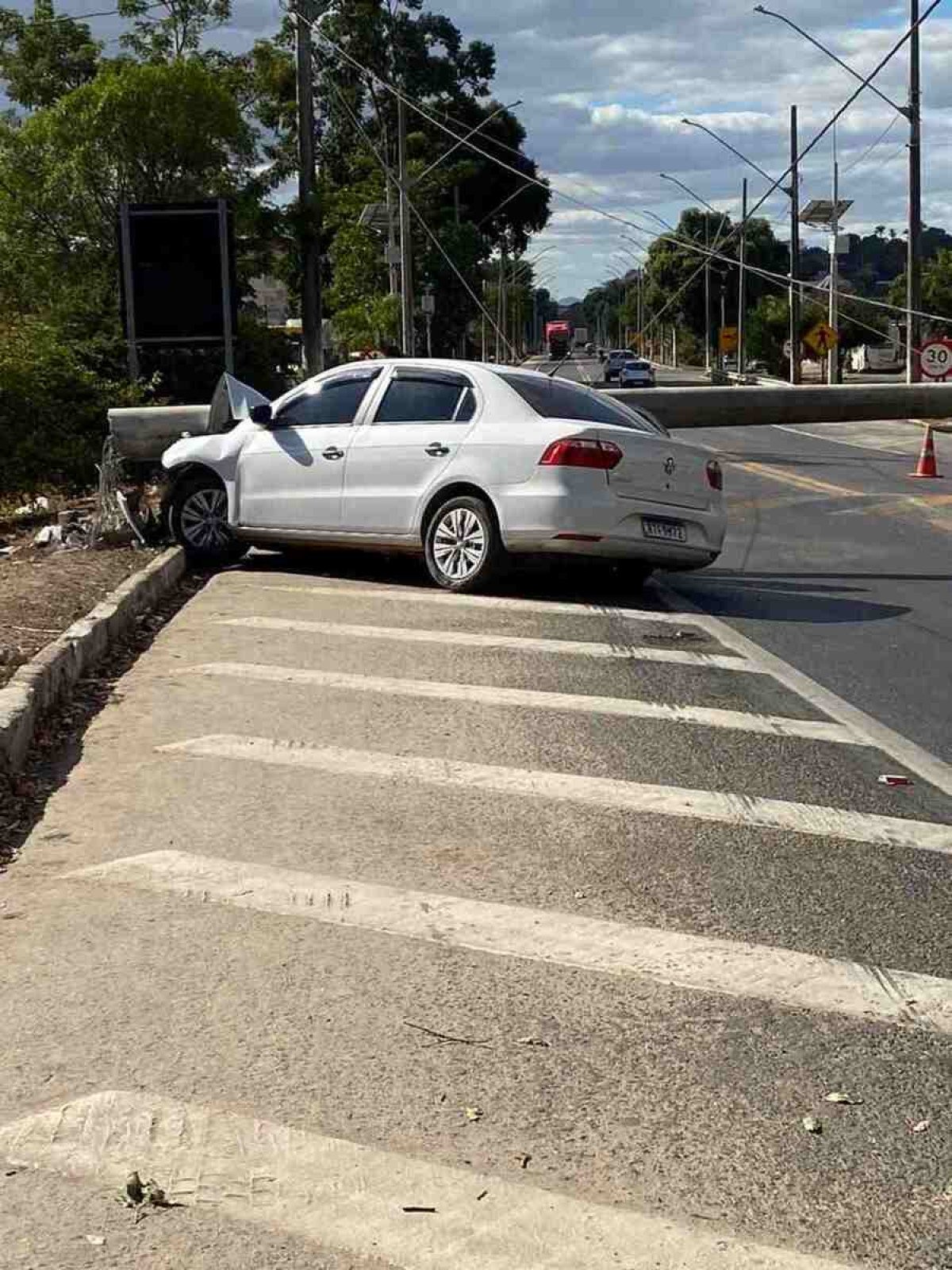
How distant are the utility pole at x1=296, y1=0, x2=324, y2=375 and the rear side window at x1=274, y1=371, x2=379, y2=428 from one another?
692 inches

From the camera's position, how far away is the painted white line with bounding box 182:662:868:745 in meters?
8.38

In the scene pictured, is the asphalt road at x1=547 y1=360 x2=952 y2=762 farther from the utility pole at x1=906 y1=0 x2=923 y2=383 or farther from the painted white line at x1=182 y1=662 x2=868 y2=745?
the utility pole at x1=906 y1=0 x2=923 y2=383

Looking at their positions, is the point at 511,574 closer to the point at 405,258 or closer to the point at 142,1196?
the point at 142,1196

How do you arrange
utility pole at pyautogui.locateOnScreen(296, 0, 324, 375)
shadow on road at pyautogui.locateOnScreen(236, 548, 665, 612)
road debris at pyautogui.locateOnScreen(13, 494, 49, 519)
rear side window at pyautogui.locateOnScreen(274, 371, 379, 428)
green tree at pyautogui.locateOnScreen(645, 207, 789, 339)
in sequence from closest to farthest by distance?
shadow on road at pyautogui.locateOnScreen(236, 548, 665, 612) → rear side window at pyautogui.locateOnScreen(274, 371, 379, 428) → road debris at pyautogui.locateOnScreen(13, 494, 49, 519) → utility pole at pyautogui.locateOnScreen(296, 0, 324, 375) → green tree at pyautogui.locateOnScreen(645, 207, 789, 339)

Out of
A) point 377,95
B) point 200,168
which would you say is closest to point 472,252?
point 377,95

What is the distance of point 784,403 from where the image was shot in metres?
22.0

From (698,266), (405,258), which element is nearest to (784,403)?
(405,258)

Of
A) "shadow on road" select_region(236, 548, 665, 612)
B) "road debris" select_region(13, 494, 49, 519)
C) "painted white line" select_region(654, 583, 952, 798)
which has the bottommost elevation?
"painted white line" select_region(654, 583, 952, 798)

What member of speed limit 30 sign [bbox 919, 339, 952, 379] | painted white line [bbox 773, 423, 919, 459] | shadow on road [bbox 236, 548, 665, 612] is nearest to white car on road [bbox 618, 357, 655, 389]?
painted white line [bbox 773, 423, 919, 459]

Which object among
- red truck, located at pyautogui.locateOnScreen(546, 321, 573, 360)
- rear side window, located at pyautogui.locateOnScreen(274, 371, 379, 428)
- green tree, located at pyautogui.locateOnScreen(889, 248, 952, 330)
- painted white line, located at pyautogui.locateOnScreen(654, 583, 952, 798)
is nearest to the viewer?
painted white line, located at pyautogui.locateOnScreen(654, 583, 952, 798)

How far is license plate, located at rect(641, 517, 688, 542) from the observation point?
12164 millimetres

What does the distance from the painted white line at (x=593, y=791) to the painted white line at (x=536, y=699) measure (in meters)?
1.22

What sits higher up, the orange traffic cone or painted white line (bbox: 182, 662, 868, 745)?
the orange traffic cone

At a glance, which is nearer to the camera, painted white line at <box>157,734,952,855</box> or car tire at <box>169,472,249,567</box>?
painted white line at <box>157,734,952,855</box>
